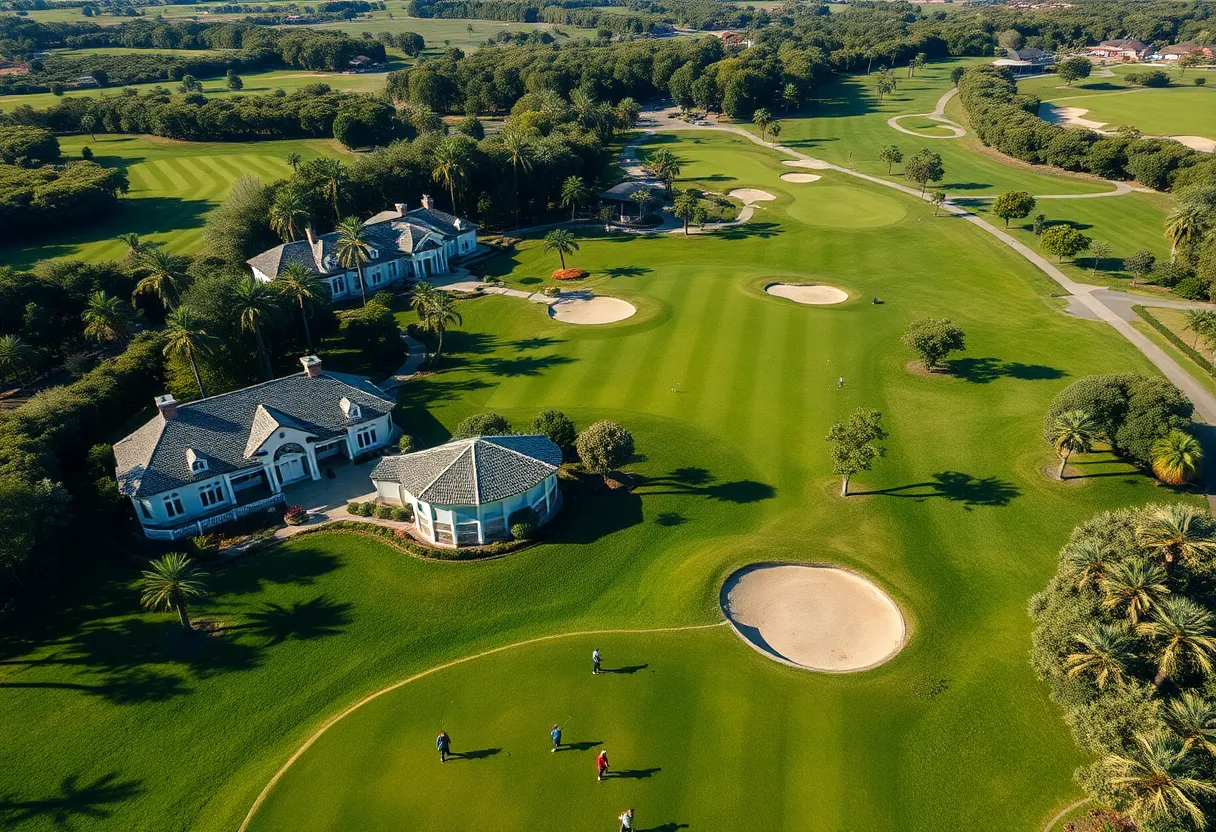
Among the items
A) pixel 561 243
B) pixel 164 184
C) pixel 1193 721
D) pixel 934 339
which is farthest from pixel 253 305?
pixel 164 184

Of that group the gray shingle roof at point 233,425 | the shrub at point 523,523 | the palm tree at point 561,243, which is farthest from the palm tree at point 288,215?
the shrub at point 523,523

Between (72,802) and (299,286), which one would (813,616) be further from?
(299,286)

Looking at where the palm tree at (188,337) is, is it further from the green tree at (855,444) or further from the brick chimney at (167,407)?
the green tree at (855,444)

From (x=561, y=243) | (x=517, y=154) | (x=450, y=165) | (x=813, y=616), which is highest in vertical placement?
(x=517, y=154)

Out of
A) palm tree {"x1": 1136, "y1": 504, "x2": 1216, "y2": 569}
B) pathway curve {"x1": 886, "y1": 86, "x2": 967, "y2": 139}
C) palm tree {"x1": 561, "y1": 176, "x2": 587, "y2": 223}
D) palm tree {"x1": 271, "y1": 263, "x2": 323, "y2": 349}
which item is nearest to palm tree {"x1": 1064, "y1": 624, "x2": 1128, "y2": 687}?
palm tree {"x1": 1136, "y1": 504, "x2": 1216, "y2": 569}

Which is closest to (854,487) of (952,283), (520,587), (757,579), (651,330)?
(757,579)
